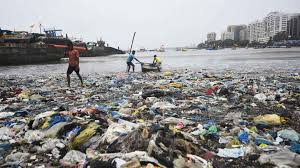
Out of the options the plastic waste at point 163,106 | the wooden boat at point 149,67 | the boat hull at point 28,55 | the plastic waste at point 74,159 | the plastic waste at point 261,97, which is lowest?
the plastic waste at point 74,159

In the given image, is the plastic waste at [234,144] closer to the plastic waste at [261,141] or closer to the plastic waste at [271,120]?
the plastic waste at [261,141]

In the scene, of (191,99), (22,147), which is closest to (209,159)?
(22,147)

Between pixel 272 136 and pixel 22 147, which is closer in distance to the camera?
pixel 22 147

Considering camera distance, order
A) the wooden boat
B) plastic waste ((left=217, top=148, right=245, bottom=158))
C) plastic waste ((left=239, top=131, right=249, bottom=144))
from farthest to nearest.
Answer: the wooden boat
plastic waste ((left=239, top=131, right=249, bottom=144))
plastic waste ((left=217, top=148, right=245, bottom=158))

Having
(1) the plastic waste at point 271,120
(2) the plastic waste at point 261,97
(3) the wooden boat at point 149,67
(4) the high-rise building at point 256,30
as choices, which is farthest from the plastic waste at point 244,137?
(4) the high-rise building at point 256,30

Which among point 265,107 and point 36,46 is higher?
point 36,46

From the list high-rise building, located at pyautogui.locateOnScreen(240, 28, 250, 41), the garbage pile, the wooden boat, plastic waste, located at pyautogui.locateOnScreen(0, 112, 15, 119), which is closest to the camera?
the garbage pile

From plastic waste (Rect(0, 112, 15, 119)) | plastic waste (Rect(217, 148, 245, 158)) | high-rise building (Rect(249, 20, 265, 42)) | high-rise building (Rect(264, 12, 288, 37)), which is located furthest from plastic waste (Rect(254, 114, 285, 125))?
high-rise building (Rect(249, 20, 265, 42))

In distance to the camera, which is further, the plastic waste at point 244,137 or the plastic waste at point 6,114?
the plastic waste at point 6,114

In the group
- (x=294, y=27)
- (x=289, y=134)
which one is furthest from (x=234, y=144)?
(x=294, y=27)

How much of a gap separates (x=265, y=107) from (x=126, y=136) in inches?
148

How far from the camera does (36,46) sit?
30.3m

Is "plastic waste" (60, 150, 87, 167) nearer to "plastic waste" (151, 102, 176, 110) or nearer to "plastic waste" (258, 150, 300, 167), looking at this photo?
"plastic waste" (258, 150, 300, 167)

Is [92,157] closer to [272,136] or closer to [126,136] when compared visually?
[126,136]
